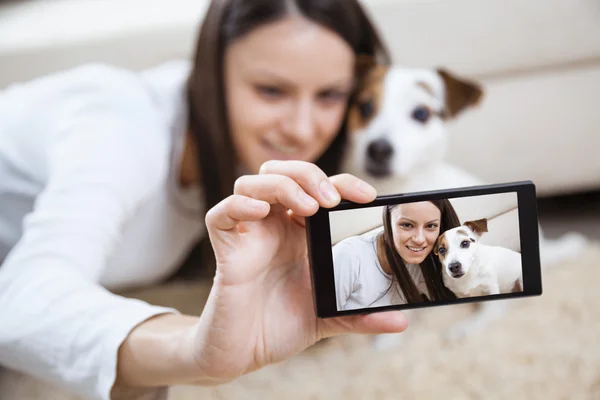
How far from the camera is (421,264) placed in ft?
1.55

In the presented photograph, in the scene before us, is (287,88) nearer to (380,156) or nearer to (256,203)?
(380,156)

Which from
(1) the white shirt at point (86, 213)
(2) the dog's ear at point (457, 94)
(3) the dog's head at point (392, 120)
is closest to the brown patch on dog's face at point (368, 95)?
(3) the dog's head at point (392, 120)

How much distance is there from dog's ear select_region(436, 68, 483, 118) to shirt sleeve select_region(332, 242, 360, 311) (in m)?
0.50

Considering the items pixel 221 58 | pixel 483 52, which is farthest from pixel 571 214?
pixel 221 58

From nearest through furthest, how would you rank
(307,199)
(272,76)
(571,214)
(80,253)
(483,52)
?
(307,199), (80,253), (272,76), (483,52), (571,214)

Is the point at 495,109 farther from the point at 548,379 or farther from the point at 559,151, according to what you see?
the point at 548,379

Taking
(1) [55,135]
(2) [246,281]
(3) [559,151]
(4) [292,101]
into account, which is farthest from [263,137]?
(3) [559,151]

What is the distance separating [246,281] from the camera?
50cm

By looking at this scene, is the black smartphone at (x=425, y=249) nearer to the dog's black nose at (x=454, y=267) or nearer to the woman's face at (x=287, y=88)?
the dog's black nose at (x=454, y=267)

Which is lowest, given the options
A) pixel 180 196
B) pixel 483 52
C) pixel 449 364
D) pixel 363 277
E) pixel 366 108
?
pixel 449 364

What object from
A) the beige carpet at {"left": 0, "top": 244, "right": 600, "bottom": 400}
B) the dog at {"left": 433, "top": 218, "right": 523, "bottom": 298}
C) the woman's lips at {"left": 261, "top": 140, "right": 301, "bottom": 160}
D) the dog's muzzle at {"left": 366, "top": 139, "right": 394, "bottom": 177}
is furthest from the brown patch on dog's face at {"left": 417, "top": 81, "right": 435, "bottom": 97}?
the dog at {"left": 433, "top": 218, "right": 523, "bottom": 298}

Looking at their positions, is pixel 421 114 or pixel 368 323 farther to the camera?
pixel 421 114

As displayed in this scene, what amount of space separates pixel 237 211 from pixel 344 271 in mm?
103

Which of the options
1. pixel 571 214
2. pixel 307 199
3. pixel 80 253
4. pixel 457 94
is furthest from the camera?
pixel 571 214
